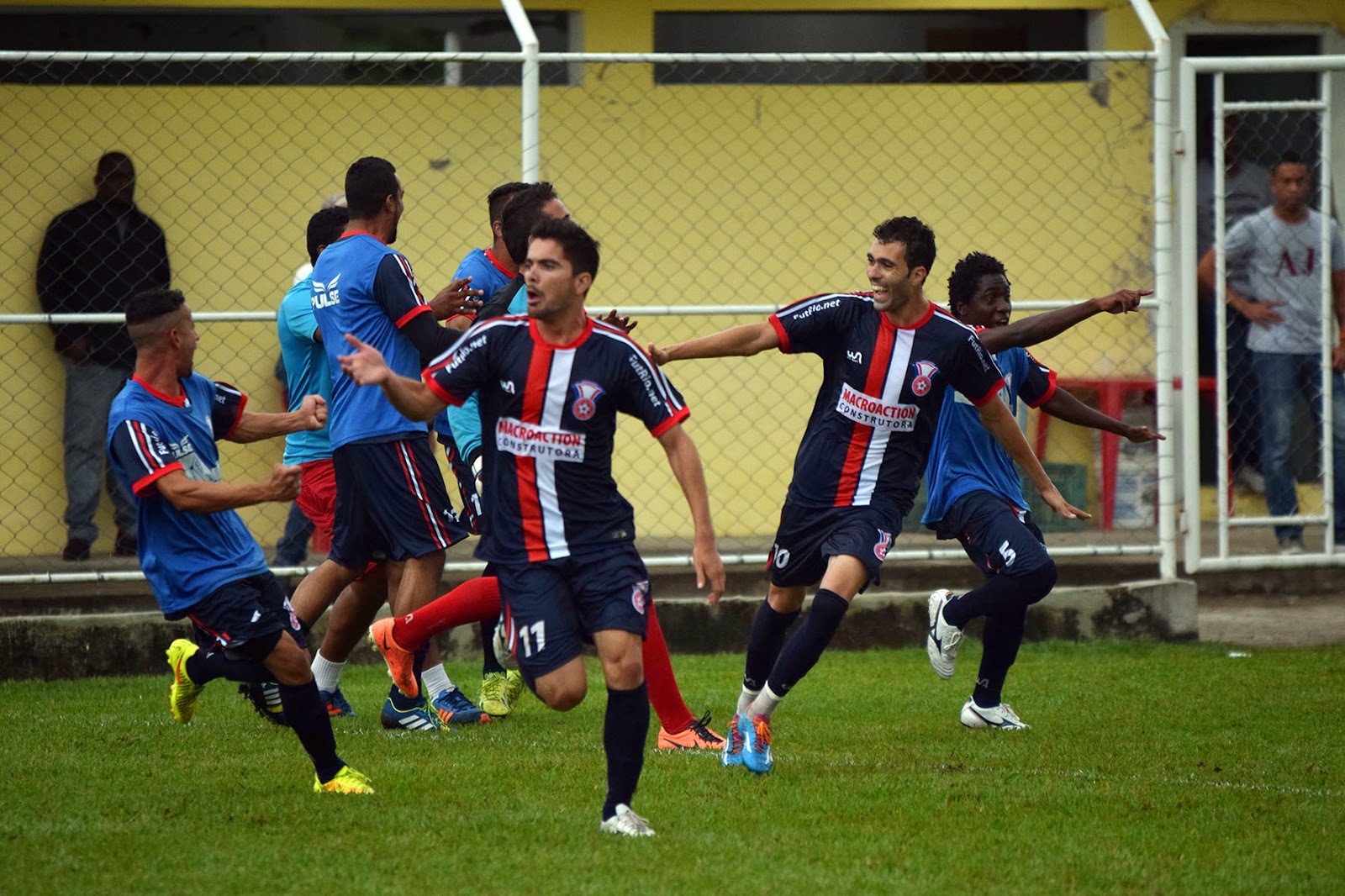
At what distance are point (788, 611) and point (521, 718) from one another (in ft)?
4.07

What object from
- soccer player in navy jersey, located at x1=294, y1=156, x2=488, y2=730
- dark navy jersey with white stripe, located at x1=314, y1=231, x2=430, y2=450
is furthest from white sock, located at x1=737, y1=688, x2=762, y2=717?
dark navy jersey with white stripe, located at x1=314, y1=231, x2=430, y2=450

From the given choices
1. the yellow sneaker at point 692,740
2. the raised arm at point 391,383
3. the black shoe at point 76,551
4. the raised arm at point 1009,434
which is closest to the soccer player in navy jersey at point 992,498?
the raised arm at point 1009,434

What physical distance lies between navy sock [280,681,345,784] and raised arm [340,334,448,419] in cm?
96

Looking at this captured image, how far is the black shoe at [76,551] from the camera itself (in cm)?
846

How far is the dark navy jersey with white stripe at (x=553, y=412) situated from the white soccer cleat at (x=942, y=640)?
2.13 metres

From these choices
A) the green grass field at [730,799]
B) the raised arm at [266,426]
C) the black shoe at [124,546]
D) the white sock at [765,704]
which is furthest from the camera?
the black shoe at [124,546]

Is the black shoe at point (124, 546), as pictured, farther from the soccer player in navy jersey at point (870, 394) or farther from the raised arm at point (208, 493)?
the soccer player in navy jersey at point (870, 394)

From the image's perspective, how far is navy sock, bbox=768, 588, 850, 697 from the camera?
18.8ft

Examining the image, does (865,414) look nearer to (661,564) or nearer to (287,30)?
(661,564)

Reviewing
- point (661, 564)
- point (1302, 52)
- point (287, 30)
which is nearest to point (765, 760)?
point (661, 564)

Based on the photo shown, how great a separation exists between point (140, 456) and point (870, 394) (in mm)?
2520

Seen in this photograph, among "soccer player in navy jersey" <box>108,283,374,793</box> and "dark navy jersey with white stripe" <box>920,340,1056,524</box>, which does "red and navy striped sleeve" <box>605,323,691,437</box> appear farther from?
"dark navy jersey with white stripe" <box>920,340,1056,524</box>

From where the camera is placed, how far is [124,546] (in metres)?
8.60

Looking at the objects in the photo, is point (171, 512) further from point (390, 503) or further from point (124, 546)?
point (124, 546)
